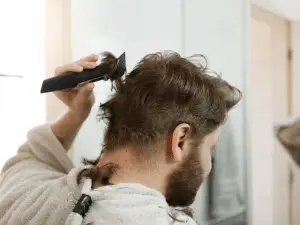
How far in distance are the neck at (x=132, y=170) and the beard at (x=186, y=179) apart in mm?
36

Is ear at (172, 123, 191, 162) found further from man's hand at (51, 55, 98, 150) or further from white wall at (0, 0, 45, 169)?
white wall at (0, 0, 45, 169)

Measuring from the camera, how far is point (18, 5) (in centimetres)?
88

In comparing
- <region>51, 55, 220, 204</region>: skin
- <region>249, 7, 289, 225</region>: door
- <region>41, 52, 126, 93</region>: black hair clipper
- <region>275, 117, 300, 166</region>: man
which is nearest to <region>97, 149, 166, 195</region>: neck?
<region>51, 55, 220, 204</region>: skin

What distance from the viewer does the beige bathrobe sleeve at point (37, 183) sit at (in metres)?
0.68

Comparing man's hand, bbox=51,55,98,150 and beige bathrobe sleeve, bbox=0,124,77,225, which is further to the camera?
man's hand, bbox=51,55,98,150

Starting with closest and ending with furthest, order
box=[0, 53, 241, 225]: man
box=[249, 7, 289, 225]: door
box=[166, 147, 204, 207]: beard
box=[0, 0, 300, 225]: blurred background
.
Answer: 1. box=[0, 53, 241, 225]: man
2. box=[166, 147, 204, 207]: beard
3. box=[0, 0, 300, 225]: blurred background
4. box=[249, 7, 289, 225]: door

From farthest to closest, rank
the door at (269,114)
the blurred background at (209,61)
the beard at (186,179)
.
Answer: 1. the door at (269,114)
2. the blurred background at (209,61)
3. the beard at (186,179)

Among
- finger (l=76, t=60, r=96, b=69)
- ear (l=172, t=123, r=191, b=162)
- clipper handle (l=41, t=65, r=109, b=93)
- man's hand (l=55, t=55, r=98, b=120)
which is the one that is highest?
finger (l=76, t=60, r=96, b=69)

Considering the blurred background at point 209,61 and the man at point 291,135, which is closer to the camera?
the man at point 291,135

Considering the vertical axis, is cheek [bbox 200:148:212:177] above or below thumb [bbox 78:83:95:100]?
below

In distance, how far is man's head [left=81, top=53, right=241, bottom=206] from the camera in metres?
0.73

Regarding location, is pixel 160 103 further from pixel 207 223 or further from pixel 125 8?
pixel 207 223

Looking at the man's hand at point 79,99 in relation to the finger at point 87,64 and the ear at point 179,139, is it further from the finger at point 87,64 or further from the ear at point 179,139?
the ear at point 179,139

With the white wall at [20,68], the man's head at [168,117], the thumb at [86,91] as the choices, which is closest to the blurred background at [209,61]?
the white wall at [20,68]
